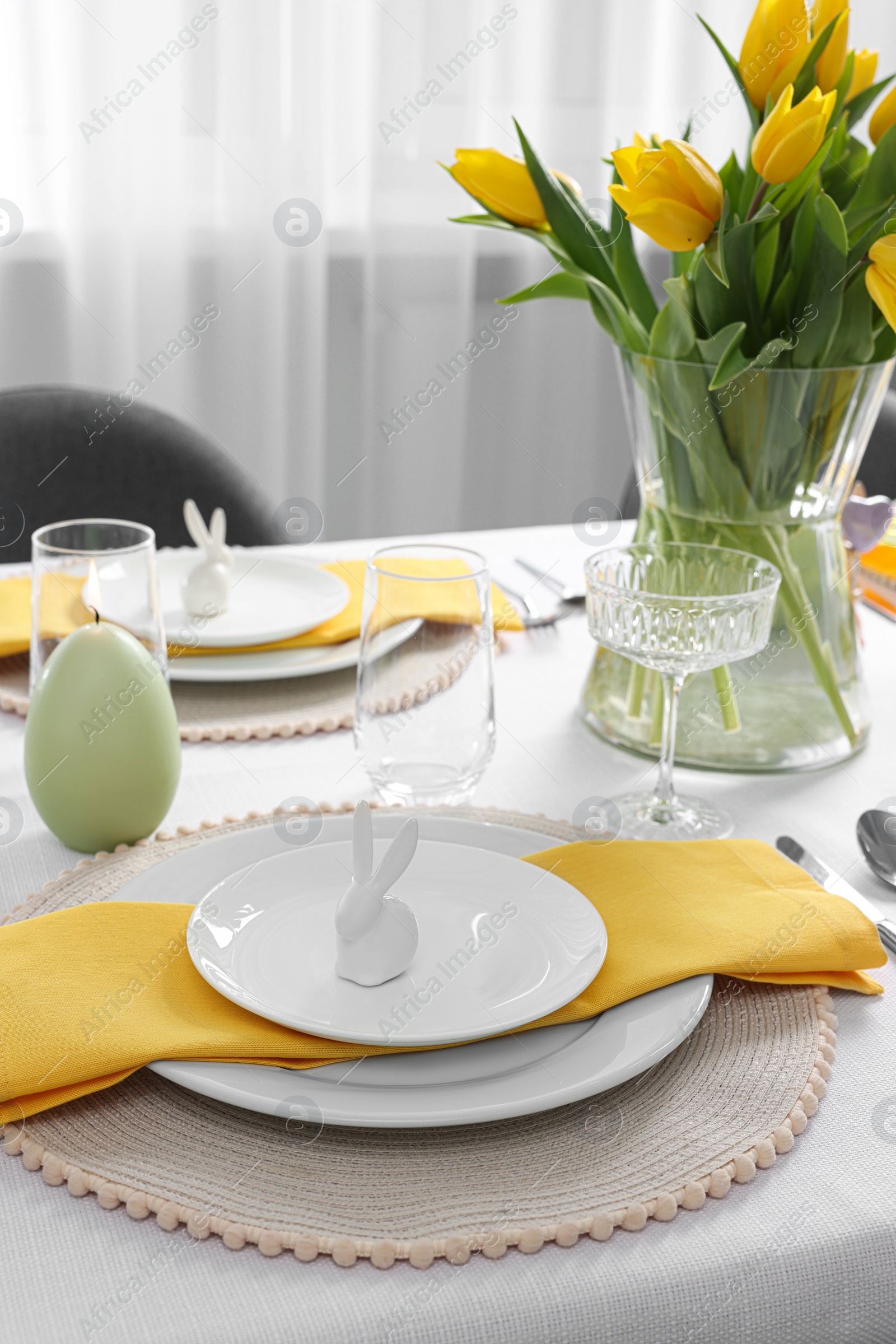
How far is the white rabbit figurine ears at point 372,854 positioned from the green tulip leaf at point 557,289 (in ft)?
1.38

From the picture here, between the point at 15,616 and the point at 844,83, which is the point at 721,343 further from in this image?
the point at 15,616

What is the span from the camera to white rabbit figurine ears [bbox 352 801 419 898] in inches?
20.8

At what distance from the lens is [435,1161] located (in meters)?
0.45

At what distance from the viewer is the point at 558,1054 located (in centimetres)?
49

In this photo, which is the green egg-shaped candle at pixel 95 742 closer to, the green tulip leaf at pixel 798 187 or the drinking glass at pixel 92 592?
the drinking glass at pixel 92 592

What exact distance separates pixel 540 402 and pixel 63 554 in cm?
202

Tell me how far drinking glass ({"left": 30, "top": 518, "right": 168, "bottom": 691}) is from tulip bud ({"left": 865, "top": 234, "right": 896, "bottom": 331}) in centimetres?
44

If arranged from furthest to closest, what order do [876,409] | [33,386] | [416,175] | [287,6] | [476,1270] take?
[416,175] → [287,6] → [33,386] → [876,409] → [476,1270]

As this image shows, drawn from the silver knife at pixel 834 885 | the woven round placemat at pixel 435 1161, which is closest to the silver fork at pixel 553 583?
the silver knife at pixel 834 885

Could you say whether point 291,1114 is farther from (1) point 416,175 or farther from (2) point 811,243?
(1) point 416,175

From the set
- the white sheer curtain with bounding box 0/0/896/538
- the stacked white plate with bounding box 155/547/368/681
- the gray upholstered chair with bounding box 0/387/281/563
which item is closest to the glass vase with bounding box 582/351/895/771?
the stacked white plate with bounding box 155/547/368/681

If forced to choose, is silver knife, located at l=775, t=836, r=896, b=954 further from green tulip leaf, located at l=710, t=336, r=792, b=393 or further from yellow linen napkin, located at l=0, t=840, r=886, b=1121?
green tulip leaf, located at l=710, t=336, r=792, b=393

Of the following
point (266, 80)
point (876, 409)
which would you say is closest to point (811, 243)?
point (876, 409)

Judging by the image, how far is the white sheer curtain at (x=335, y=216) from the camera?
6.88ft
